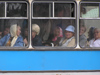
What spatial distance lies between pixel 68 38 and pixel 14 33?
1096mm

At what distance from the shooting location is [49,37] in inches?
207

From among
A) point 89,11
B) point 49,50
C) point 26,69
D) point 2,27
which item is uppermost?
point 89,11

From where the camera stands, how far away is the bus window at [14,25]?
5215 millimetres

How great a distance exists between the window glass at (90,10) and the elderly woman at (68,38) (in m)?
0.36

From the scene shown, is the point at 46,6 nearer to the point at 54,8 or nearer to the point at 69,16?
the point at 54,8

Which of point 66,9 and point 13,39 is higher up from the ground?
point 66,9

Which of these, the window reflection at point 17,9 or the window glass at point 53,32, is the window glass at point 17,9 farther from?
the window glass at point 53,32

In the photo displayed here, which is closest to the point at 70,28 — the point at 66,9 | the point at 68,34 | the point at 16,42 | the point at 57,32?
the point at 68,34

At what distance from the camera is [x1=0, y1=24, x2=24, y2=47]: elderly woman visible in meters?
5.25

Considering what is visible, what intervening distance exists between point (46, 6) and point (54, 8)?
168 mm

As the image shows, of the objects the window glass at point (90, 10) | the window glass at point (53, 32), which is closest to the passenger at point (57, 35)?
the window glass at point (53, 32)

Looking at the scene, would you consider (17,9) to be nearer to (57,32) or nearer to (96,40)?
(57,32)

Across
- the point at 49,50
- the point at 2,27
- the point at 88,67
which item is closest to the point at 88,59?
the point at 88,67

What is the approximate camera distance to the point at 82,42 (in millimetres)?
5297
